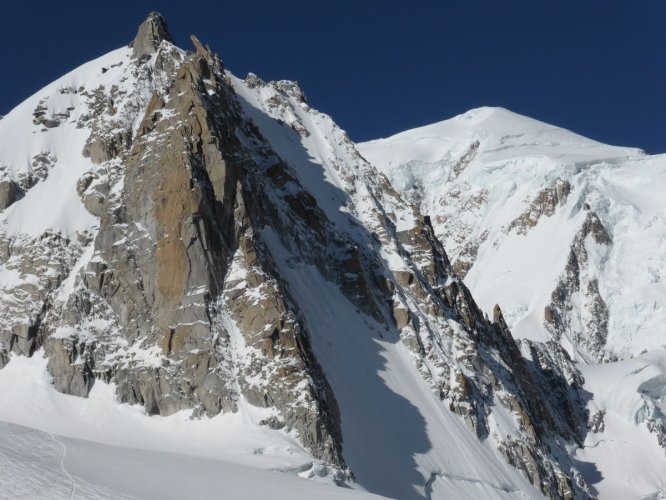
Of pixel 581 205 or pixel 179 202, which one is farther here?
pixel 581 205

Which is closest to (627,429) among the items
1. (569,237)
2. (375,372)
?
(569,237)

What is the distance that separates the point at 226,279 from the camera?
213 feet

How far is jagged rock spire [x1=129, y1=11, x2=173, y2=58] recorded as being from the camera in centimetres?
8731

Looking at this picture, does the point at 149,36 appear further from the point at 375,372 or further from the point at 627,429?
the point at 627,429

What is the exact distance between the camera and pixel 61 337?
6197cm

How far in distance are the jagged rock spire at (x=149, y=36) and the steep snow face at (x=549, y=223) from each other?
70.7 m

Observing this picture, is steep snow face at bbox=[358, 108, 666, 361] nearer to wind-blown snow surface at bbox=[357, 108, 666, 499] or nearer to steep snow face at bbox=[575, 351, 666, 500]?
wind-blown snow surface at bbox=[357, 108, 666, 499]

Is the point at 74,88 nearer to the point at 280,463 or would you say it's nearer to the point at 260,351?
the point at 260,351

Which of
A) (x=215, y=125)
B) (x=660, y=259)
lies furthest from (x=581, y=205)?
(x=215, y=125)

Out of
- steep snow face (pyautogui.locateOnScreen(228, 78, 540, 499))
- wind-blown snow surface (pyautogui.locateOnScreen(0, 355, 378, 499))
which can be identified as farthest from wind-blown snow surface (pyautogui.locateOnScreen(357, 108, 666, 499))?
wind-blown snow surface (pyautogui.locateOnScreen(0, 355, 378, 499))

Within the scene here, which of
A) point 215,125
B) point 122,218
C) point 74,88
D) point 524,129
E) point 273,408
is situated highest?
point 524,129

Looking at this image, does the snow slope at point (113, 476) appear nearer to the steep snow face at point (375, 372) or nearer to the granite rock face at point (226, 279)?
the granite rock face at point (226, 279)

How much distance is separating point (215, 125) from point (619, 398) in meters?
64.7

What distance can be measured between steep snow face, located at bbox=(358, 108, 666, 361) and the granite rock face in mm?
35257
